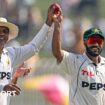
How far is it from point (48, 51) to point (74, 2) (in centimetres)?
307

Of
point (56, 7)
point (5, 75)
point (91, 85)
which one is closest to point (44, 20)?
point (56, 7)

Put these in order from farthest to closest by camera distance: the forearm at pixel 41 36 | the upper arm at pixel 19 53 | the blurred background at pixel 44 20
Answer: the blurred background at pixel 44 20 → the forearm at pixel 41 36 → the upper arm at pixel 19 53

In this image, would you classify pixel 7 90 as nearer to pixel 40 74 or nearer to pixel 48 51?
pixel 40 74

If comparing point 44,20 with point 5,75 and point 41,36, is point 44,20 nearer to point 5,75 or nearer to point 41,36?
point 41,36

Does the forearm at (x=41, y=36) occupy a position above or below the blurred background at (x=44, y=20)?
below

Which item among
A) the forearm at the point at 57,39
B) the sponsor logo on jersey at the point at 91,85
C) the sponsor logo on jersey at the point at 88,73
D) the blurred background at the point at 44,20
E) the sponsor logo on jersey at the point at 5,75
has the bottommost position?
the sponsor logo on jersey at the point at 91,85

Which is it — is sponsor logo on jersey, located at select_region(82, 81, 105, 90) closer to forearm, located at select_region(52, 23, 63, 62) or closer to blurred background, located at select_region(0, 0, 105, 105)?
forearm, located at select_region(52, 23, 63, 62)

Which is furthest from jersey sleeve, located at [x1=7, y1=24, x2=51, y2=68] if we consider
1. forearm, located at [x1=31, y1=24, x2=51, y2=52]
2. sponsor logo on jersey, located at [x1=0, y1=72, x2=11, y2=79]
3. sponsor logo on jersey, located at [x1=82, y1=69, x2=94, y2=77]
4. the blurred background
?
the blurred background

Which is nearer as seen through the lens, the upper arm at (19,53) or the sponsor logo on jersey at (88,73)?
the upper arm at (19,53)

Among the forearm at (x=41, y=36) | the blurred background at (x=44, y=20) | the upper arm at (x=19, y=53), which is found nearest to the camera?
the upper arm at (x=19, y=53)

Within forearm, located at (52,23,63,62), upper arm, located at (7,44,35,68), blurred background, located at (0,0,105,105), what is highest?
blurred background, located at (0,0,105,105)

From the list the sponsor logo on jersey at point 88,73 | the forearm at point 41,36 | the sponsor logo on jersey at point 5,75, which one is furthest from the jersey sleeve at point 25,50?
the sponsor logo on jersey at point 88,73

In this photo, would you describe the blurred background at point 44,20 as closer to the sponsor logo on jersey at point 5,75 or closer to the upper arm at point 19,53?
the upper arm at point 19,53

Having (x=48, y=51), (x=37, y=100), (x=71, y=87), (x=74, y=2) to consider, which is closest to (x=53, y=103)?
(x=37, y=100)
